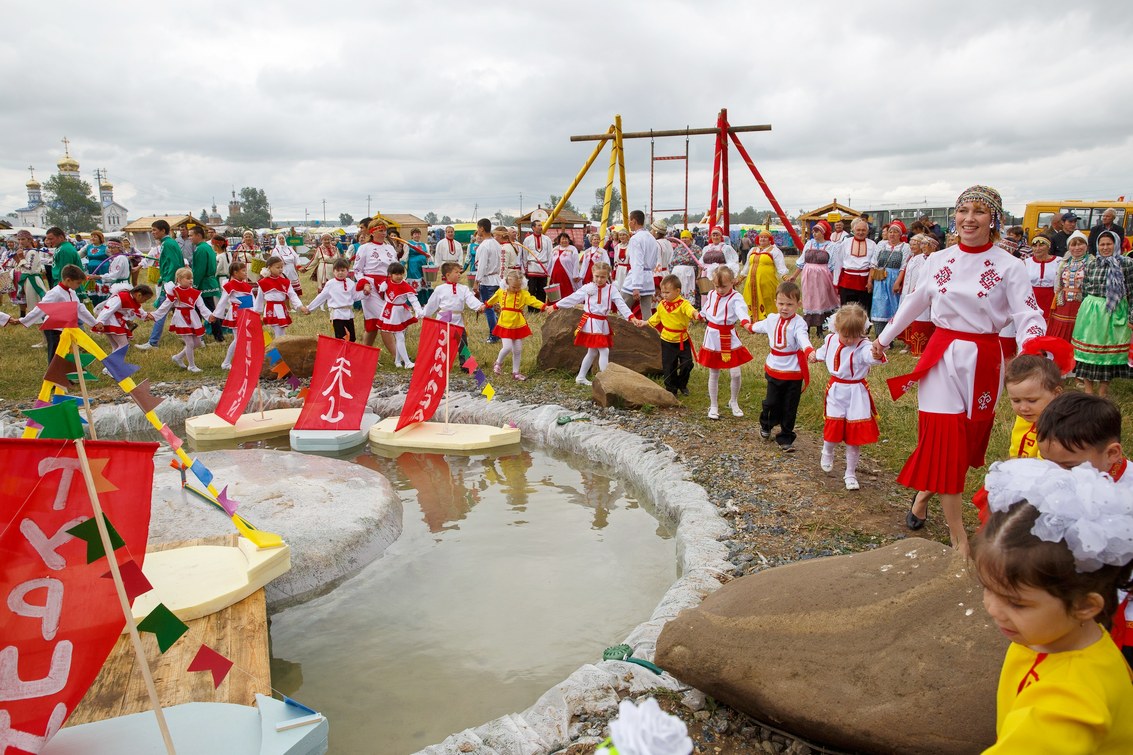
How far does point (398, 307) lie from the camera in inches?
395

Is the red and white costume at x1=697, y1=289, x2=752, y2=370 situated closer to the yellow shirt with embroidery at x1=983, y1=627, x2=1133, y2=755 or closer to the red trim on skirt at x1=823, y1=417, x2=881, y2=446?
the red trim on skirt at x1=823, y1=417, x2=881, y2=446

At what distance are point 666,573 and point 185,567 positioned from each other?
9.34 feet

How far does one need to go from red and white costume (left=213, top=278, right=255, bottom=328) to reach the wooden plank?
25.1 ft

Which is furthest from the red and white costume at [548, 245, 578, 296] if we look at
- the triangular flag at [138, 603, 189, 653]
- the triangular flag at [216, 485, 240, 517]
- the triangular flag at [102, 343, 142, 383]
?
the triangular flag at [138, 603, 189, 653]

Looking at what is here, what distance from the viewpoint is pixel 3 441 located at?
2.45 meters

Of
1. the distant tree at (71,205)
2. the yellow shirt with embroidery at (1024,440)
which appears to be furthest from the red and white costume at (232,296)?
the distant tree at (71,205)

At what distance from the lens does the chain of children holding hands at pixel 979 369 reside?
1.66 metres

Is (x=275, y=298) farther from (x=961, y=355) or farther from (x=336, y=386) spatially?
(x=961, y=355)

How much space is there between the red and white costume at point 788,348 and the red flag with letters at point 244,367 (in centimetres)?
491

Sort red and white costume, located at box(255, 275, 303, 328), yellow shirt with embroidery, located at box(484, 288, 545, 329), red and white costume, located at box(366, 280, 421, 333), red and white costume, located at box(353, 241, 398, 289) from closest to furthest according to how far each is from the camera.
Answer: yellow shirt with embroidery, located at box(484, 288, 545, 329), red and white costume, located at box(366, 280, 421, 333), red and white costume, located at box(255, 275, 303, 328), red and white costume, located at box(353, 241, 398, 289)

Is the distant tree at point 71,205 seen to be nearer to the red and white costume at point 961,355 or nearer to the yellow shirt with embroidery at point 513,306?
the yellow shirt with embroidery at point 513,306

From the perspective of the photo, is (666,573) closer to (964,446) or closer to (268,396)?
(964,446)

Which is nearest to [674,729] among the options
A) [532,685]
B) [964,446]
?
[532,685]

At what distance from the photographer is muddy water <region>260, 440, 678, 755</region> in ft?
12.0
